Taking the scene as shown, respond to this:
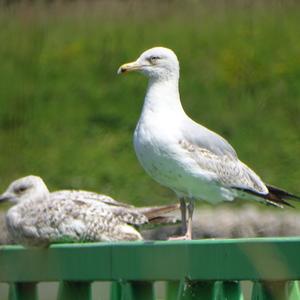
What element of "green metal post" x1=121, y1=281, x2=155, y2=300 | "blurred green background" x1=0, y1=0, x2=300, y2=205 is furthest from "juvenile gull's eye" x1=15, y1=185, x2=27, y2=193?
"blurred green background" x1=0, y1=0, x2=300, y2=205

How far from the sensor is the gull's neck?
649 cm

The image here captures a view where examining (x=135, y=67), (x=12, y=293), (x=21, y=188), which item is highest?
(x=135, y=67)

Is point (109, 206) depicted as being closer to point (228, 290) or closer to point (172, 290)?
point (172, 290)

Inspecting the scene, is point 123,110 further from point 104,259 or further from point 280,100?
point 104,259

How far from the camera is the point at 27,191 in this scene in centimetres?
752

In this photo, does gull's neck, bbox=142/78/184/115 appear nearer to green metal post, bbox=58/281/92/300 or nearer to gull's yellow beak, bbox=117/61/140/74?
gull's yellow beak, bbox=117/61/140/74

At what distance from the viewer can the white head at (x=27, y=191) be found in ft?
24.5

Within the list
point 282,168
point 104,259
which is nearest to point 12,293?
point 104,259

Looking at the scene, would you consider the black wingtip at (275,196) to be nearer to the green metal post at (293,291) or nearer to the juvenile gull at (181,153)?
the juvenile gull at (181,153)

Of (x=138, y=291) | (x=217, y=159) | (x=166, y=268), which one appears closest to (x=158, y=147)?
(x=217, y=159)

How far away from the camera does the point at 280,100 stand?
1312cm

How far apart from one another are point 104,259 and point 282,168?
21.2 feet

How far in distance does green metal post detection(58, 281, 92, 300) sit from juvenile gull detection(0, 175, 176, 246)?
917mm

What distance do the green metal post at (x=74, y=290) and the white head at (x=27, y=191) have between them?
1.50 metres
